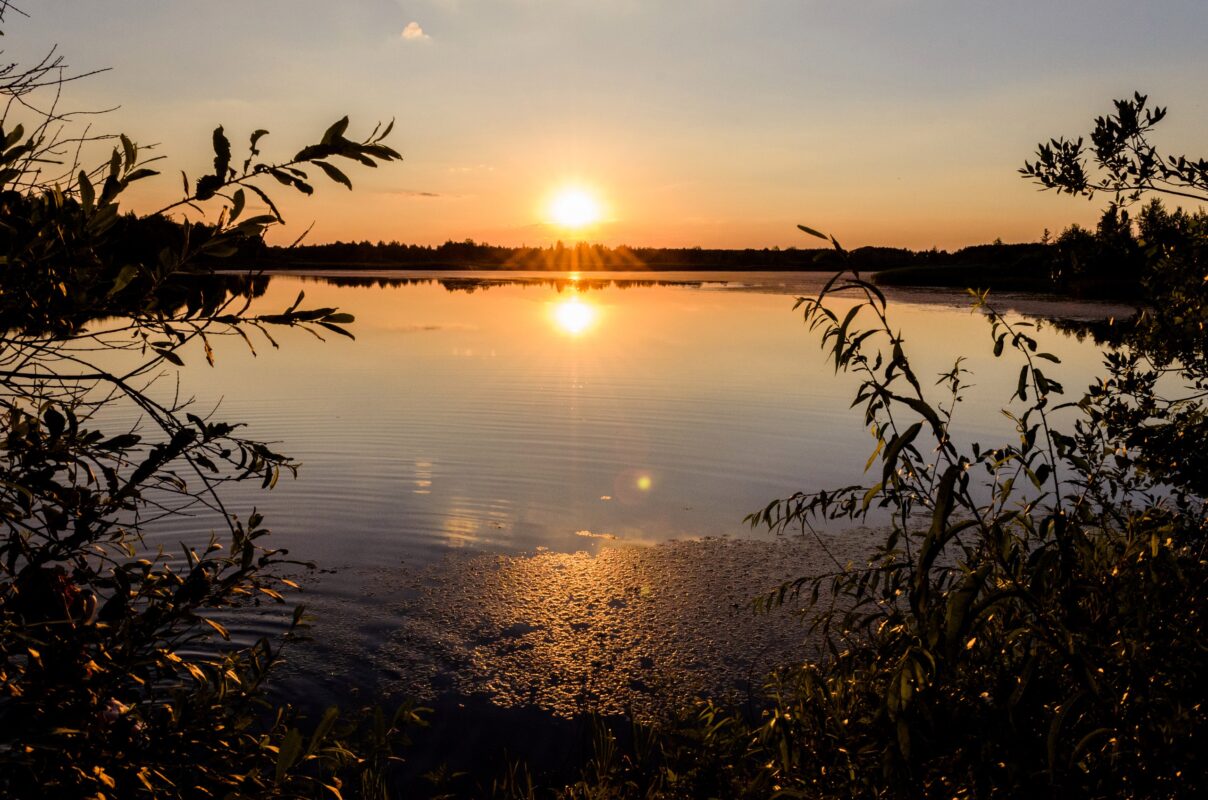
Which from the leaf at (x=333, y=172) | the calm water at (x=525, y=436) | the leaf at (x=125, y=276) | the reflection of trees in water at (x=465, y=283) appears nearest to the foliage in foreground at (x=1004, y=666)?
the leaf at (x=333, y=172)

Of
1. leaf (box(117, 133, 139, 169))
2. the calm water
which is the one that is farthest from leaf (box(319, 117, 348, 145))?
the calm water

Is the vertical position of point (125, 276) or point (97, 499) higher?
point (125, 276)

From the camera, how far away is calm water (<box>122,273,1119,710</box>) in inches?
425

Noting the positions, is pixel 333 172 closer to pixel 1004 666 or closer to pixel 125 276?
pixel 125 276

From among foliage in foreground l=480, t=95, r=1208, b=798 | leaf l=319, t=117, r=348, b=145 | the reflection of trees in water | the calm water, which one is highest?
the reflection of trees in water

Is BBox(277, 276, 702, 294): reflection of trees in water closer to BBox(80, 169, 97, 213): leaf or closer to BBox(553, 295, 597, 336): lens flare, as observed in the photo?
BBox(553, 295, 597, 336): lens flare

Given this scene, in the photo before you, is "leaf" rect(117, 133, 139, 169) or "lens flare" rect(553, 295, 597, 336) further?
"lens flare" rect(553, 295, 597, 336)

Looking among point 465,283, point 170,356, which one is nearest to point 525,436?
point 170,356

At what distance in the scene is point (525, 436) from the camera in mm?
16328

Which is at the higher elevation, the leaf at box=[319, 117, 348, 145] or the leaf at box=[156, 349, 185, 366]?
the leaf at box=[319, 117, 348, 145]

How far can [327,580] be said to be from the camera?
30.4 ft

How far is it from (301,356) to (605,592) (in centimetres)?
2147

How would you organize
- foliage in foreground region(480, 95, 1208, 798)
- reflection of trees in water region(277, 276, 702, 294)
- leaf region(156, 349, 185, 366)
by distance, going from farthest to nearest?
1. reflection of trees in water region(277, 276, 702, 294)
2. leaf region(156, 349, 185, 366)
3. foliage in foreground region(480, 95, 1208, 798)

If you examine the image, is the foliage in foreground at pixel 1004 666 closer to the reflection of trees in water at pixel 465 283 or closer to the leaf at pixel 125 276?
the leaf at pixel 125 276
